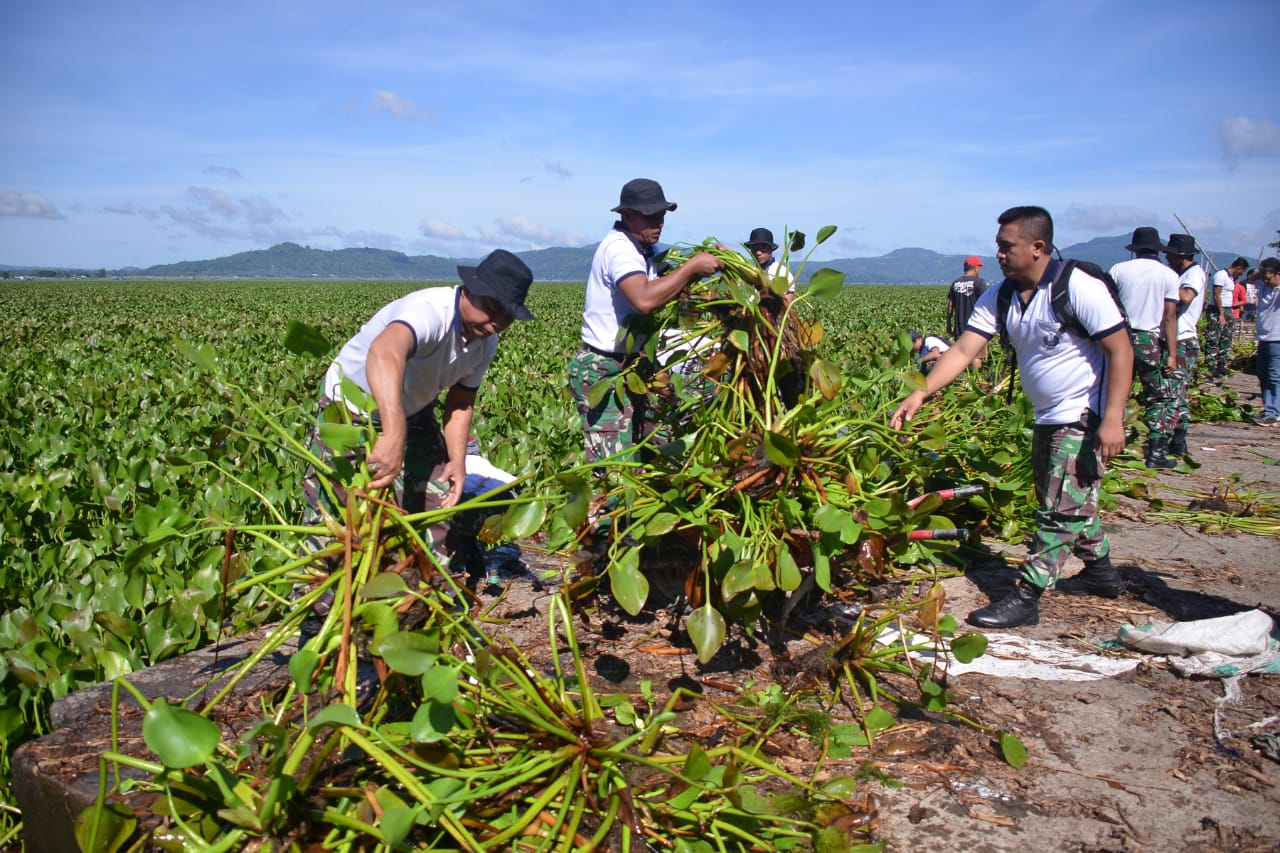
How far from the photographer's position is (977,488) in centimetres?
416

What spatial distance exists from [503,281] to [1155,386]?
225 inches

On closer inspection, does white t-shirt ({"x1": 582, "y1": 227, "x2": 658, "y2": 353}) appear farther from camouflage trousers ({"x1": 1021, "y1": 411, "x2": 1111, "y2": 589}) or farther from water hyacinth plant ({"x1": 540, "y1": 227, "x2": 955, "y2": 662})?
camouflage trousers ({"x1": 1021, "y1": 411, "x2": 1111, "y2": 589})

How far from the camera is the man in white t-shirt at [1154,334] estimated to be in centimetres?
657

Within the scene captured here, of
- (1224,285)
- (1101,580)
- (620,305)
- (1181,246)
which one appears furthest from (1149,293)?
(1224,285)

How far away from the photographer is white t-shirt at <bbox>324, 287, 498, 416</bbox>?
2.99 m

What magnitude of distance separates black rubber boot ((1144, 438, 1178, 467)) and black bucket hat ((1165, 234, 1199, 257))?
1.83 m

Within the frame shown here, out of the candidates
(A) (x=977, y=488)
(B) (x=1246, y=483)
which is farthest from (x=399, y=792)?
(B) (x=1246, y=483)

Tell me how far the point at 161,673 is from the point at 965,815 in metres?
2.46

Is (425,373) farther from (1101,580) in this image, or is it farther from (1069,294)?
(1101,580)

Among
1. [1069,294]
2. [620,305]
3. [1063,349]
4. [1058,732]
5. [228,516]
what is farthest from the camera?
[228,516]

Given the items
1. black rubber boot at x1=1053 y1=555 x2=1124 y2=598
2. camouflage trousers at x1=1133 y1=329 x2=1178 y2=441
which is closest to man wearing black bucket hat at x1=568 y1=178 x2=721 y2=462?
black rubber boot at x1=1053 y1=555 x2=1124 y2=598

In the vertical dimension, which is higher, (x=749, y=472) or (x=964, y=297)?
(x=964, y=297)

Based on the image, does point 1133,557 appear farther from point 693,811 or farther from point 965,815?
point 693,811

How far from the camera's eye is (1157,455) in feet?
22.3
